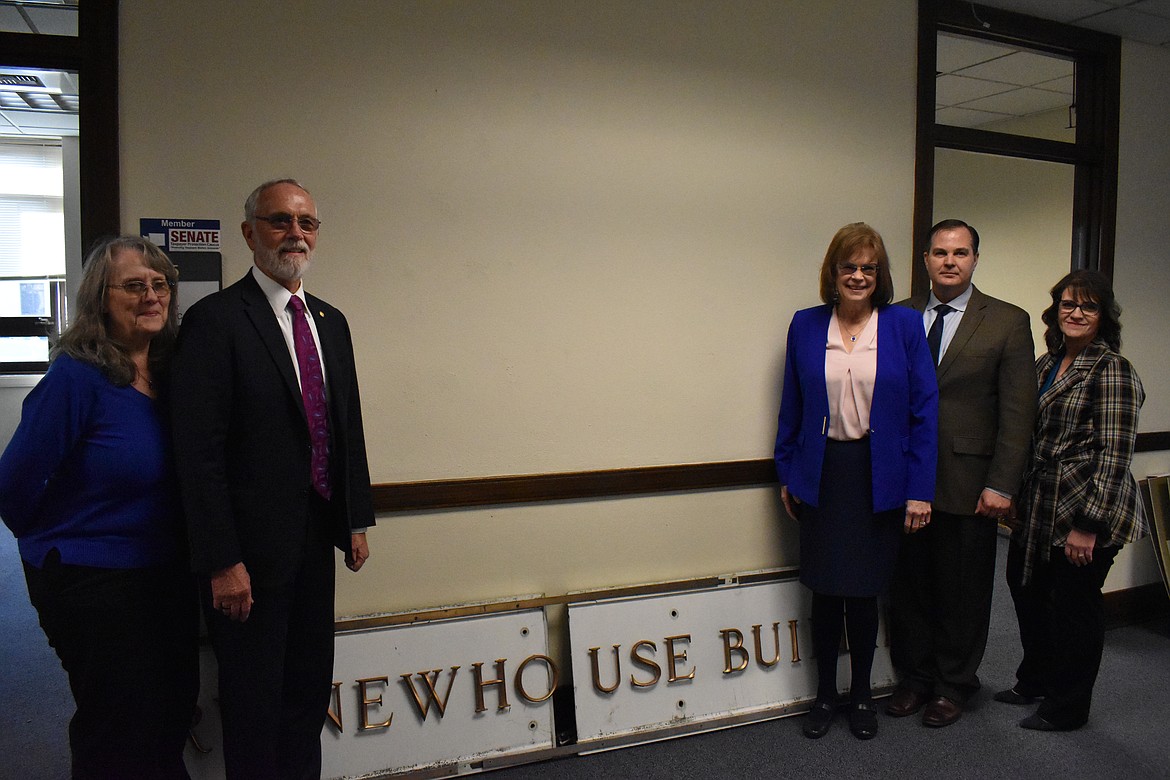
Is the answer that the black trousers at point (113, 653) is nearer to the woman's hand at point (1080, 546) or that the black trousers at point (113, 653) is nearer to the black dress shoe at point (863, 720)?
the black dress shoe at point (863, 720)

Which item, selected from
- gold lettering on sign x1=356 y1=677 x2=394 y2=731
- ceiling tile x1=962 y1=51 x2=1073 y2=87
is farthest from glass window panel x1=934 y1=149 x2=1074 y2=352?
gold lettering on sign x1=356 y1=677 x2=394 y2=731

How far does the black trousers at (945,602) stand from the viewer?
7.75 ft

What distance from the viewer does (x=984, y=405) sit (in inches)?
91.4

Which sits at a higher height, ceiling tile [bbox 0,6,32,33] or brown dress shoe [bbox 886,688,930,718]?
ceiling tile [bbox 0,6,32,33]

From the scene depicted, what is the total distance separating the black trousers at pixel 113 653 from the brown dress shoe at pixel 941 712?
218 cm

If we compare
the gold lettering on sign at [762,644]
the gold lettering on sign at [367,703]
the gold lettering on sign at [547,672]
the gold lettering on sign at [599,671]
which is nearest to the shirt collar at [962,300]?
the gold lettering on sign at [762,644]

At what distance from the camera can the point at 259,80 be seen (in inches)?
79.3

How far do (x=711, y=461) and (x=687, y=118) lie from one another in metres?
1.17

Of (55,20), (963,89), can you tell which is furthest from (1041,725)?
(963,89)

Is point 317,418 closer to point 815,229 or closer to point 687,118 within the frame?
point 687,118

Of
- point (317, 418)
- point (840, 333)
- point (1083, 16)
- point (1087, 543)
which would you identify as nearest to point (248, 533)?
point (317, 418)

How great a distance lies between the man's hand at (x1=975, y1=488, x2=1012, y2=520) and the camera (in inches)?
89.4

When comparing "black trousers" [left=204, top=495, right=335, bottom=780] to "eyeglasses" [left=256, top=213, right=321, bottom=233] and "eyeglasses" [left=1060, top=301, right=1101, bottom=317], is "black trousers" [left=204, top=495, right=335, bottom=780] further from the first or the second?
"eyeglasses" [left=1060, top=301, right=1101, bottom=317]

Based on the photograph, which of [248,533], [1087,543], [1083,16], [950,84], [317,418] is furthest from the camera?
[950,84]
